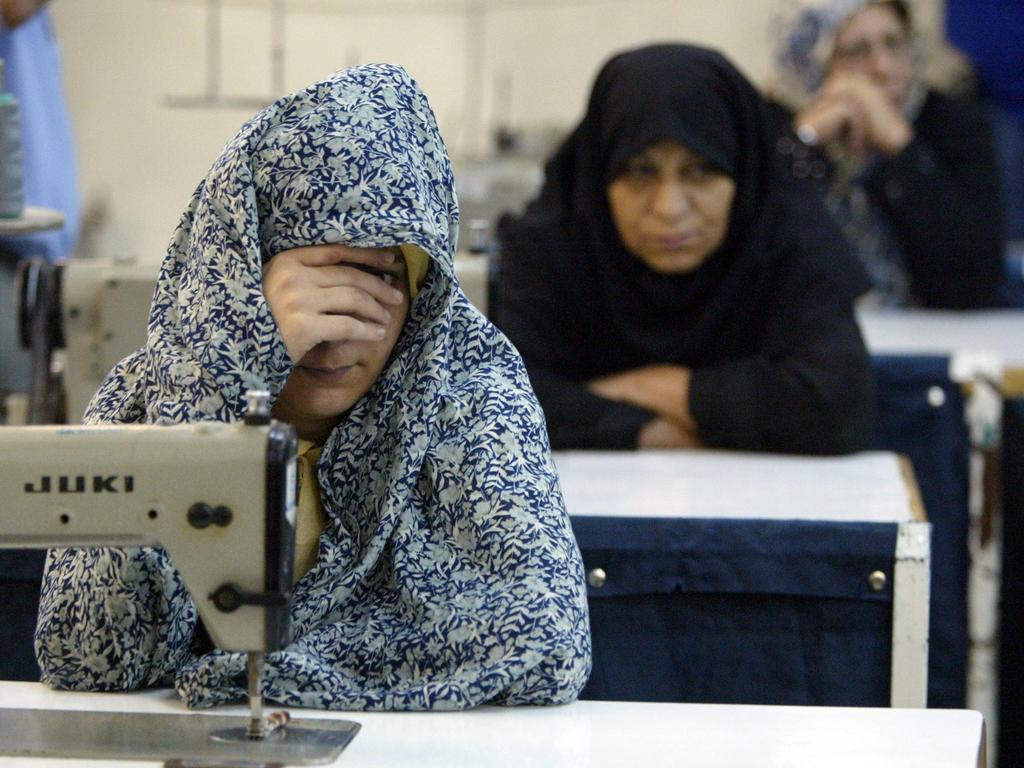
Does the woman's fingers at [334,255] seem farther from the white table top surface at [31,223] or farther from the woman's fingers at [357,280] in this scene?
the white table top surface at [31,223]

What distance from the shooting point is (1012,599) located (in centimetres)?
253

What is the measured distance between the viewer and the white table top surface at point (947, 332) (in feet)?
9.95

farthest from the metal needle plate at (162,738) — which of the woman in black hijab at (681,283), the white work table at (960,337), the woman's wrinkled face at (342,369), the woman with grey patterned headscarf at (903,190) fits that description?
the woman with grey patterned headscarf at (903,190)

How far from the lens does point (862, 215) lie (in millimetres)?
3797

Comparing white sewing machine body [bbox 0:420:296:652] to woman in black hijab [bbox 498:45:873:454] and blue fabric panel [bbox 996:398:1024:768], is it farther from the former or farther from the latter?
blue fabric panel [bbox 996:398:1024:768]

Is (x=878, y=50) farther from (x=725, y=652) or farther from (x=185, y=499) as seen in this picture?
(x=185, y=499)

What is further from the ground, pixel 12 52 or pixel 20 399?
pixel 12 52

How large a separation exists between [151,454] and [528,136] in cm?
420

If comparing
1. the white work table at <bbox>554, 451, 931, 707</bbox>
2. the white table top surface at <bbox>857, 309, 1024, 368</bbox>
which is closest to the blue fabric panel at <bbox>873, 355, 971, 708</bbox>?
the white table top surface at <bbox>857, 309, 1024, 368</bbox>

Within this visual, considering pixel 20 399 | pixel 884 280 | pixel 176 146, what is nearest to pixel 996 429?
pixel 884 280

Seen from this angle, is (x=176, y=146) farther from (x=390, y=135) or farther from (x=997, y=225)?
(x=390, y=135)

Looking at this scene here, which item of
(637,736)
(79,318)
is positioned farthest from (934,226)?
(637,736)

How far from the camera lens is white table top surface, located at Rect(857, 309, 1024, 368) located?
9.95 feet

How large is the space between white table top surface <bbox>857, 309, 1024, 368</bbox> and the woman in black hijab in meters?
0.35
